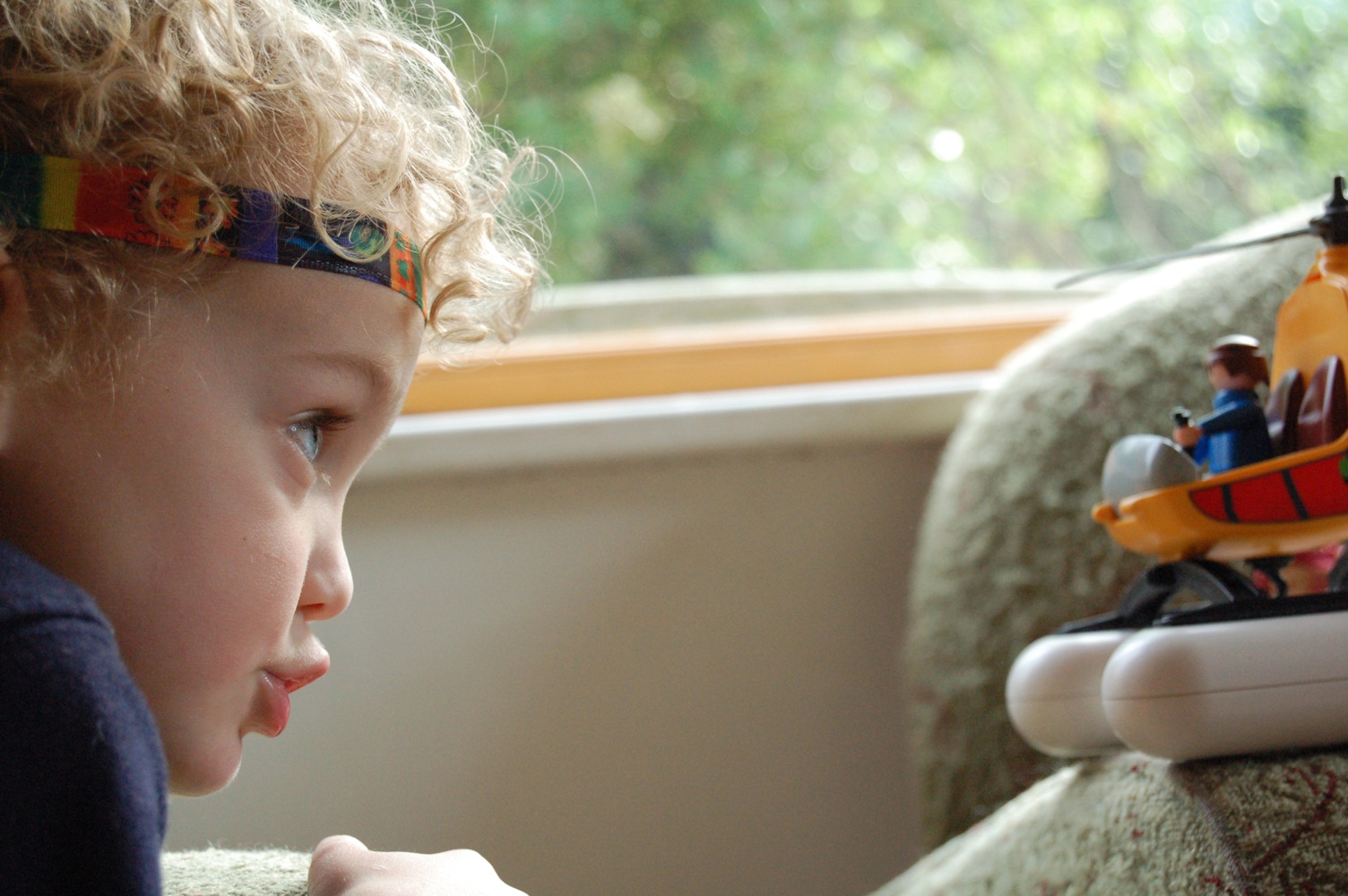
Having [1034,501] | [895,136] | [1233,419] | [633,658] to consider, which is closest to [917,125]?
[895,136]

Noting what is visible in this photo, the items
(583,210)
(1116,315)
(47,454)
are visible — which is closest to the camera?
(47,454)

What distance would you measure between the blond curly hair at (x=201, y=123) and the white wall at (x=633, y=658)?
1.51ft

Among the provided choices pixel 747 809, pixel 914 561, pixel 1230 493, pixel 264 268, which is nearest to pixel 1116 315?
pixel 914 561

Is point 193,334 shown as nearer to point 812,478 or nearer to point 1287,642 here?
point 1287,642

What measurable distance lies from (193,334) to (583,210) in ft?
2.50

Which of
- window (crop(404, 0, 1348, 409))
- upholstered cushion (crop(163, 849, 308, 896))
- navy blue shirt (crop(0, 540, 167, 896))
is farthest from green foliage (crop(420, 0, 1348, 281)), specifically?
navy blue shirt (crop(0, 540, 167, 896))

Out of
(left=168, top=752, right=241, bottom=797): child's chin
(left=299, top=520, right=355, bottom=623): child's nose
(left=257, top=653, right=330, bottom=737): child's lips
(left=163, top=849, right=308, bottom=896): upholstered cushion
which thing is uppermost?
(left=299, top=520, right=355, bottom=623): child's nose

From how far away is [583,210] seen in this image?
1.15m

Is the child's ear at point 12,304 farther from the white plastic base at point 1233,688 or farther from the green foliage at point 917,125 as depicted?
the green foliage at point 917,125

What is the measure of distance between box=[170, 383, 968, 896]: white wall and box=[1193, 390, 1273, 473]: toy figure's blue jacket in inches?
19.4

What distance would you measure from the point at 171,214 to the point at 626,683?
2.21 feet

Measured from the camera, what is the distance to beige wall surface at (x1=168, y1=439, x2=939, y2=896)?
920mm

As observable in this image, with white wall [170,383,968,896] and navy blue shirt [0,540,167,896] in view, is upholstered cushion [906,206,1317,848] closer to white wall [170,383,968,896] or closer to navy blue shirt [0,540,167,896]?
white wall [170,383,968,896]

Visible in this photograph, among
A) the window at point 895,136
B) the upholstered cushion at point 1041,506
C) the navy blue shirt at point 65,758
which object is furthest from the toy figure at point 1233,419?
the window at point 895,136
